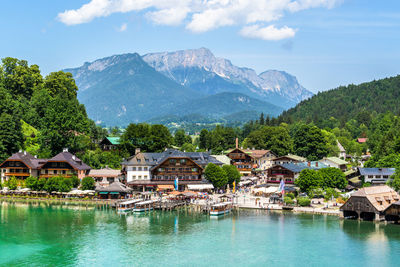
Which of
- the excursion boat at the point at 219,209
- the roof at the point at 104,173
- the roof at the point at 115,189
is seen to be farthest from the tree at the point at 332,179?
the roof at the point at 104,173

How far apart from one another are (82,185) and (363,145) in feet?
363

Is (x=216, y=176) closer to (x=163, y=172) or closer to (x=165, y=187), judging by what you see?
(x=165, y=187)

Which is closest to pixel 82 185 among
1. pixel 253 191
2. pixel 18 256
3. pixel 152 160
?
pixel 152 160

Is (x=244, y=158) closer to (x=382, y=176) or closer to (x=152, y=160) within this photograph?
(x=152, y=160)

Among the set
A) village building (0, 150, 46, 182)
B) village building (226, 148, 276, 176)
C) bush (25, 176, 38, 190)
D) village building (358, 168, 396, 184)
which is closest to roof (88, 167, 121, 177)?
village building (0, 150, 46, 182)

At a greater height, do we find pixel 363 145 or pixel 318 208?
pixel 363 145

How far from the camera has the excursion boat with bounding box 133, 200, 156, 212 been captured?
264ft

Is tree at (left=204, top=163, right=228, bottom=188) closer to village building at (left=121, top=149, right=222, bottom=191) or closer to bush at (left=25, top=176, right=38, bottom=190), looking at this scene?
village building at (left=121, top=149, right=222, bottom=191)

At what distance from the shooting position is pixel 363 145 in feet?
557

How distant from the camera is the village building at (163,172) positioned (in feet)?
320

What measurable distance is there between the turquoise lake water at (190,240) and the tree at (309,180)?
11.1 metres

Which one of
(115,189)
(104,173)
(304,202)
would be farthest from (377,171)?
(104,173)

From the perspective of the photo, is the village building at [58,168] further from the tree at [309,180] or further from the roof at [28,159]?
the tree at [309,180]

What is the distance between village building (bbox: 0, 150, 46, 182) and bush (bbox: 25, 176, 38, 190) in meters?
2.70
